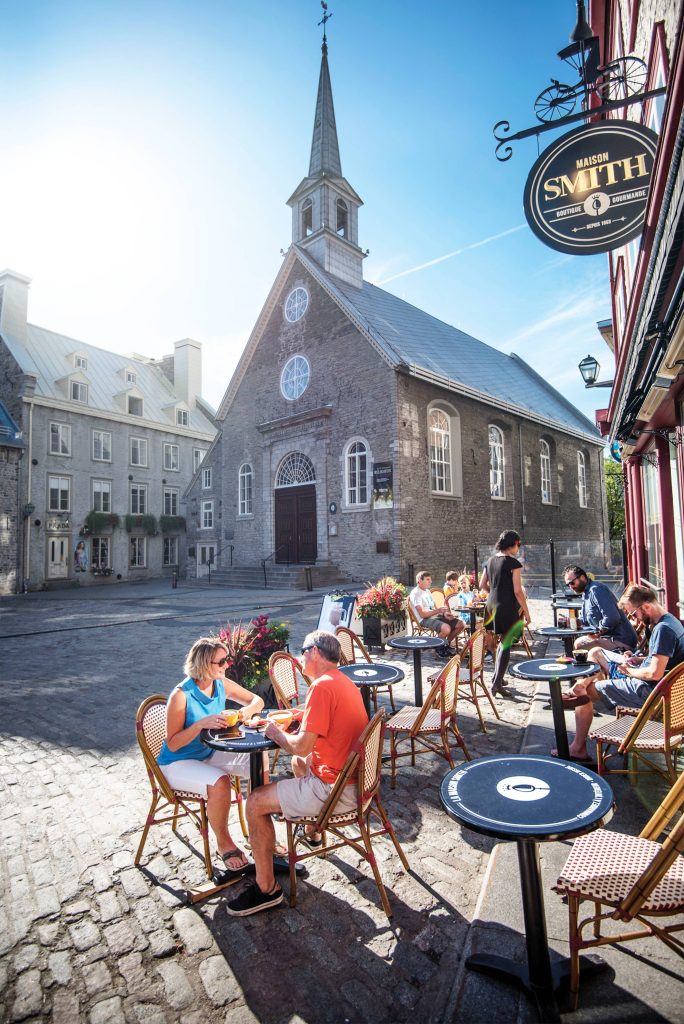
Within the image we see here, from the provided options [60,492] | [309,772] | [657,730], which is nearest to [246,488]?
[60,492]

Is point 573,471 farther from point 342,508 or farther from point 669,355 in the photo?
point 669,355

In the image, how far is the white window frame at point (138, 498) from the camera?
105 ft

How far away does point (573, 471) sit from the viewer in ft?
97.0

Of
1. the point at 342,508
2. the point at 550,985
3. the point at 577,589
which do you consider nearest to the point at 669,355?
the point at 577,589

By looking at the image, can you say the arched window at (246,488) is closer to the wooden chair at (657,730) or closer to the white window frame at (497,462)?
the white window frame at (497,462)

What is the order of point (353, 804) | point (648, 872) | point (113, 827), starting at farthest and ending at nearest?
point (113, 827) < point (353, 804) < point (648, 872)

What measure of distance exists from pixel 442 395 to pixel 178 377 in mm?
23670

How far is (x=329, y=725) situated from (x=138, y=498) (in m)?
32.0

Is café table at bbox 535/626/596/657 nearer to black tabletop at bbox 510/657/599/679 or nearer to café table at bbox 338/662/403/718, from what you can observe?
black tabletop at bbox 510/657/599/679

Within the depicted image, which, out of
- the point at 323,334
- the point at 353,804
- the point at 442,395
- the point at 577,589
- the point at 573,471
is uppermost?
the point at 323,334

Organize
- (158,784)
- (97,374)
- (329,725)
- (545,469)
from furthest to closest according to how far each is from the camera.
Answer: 1. (97,374)
2. (545,469)
3. (158,784)
4. (329,725)

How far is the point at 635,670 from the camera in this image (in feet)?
14.0

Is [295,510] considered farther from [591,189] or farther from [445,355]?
[591,189]

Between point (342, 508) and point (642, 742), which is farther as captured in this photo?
point (342, 508)
